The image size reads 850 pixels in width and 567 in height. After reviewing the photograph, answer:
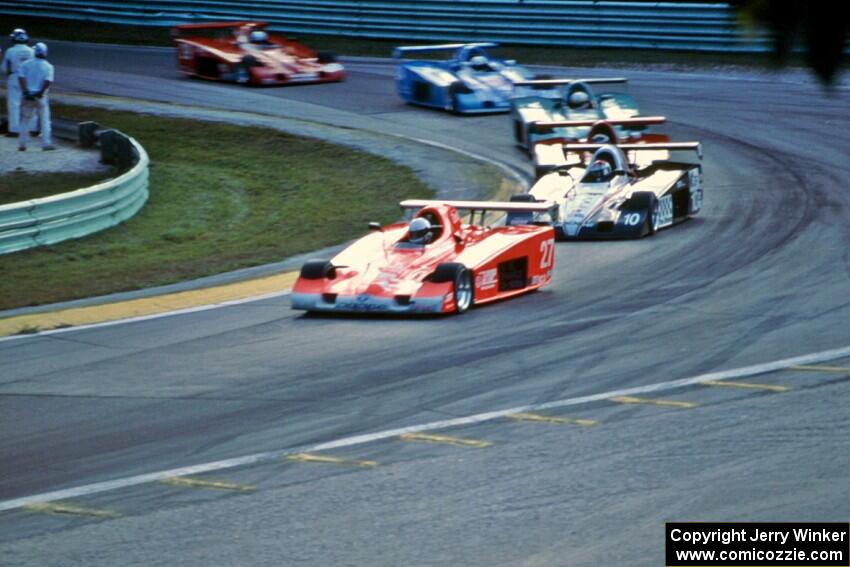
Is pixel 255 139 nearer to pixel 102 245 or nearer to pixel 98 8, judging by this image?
pixel 102 245

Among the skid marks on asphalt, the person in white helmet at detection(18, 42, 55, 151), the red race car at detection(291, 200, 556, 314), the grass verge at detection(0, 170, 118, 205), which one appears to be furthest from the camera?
the person in white helmet at detection(18, 42, 55, 151)

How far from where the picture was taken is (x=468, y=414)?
9.71 meters

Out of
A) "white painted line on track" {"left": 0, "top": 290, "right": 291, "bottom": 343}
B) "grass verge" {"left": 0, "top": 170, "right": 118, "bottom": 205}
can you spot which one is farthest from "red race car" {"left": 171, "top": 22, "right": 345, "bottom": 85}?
"white painted line on track" {"left": 0, "top": 290, "right": 291, "bottom": 343}

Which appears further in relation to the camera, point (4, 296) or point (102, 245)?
point (102, 245)

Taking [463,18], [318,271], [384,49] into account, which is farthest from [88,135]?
[463,18]

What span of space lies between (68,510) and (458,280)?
5905mm

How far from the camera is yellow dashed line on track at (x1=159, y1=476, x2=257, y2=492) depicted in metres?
8.12

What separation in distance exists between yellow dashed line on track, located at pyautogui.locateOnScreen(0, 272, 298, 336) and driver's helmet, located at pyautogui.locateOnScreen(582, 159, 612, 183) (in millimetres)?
4308

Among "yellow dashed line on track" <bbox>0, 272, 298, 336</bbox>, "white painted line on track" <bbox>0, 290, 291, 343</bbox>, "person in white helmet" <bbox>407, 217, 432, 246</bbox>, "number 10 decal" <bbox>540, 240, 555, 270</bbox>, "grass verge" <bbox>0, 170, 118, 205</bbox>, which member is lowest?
"grass verge" <bbox>0, 170, 118, 205</bbox>

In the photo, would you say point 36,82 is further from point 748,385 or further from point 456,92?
point 748,385

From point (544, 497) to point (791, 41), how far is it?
5.58 meters

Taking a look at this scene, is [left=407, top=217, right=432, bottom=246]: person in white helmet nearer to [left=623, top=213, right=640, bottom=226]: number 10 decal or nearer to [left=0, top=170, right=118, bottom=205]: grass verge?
[left=623, top=213, right=640, bottom=226]: number 10 decal

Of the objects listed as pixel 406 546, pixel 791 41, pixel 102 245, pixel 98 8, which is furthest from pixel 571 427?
pixel 98 8

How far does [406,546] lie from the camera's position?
7031 mm
